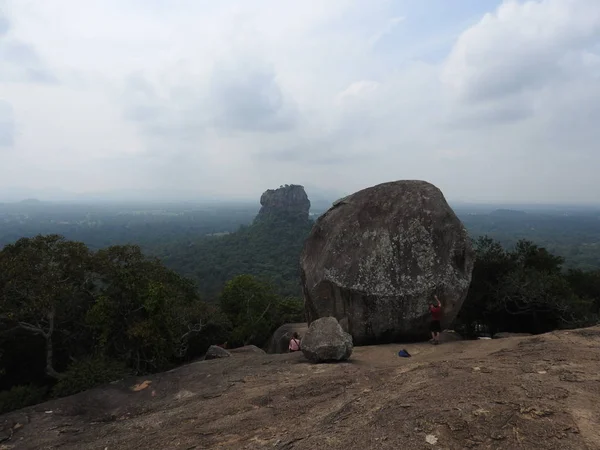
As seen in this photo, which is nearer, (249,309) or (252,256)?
(249,309)

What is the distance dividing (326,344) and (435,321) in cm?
424

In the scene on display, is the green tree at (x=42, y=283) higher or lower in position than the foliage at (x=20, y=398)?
higher

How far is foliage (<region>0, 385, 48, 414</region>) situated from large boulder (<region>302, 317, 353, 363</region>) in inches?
388

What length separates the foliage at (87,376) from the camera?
439 inches

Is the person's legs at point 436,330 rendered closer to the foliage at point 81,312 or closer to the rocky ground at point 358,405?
the rocky ground at point 358,405

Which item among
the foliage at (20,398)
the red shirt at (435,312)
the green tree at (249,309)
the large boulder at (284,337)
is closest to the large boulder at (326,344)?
the red shirt at (435,312)

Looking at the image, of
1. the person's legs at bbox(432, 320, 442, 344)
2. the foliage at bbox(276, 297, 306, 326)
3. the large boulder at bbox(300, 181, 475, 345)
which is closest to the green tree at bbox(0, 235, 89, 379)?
the large boulder at bbox(300, 181, 475, 345)

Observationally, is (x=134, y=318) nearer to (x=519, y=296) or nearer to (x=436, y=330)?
(x=436, y=330)

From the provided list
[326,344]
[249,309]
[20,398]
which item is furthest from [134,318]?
[249,309]

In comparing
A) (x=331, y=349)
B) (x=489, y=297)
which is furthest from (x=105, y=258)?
(x=489, y=297)

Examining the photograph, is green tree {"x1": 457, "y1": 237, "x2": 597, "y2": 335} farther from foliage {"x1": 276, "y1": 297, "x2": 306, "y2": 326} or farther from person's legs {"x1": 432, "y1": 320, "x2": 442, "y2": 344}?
foliage {"x1": 276, "y1": 297, "x2": 306, "y2": 326}

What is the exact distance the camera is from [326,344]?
10.3 meters

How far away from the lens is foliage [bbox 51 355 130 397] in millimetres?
11148

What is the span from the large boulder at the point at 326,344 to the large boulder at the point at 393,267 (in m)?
2.20
